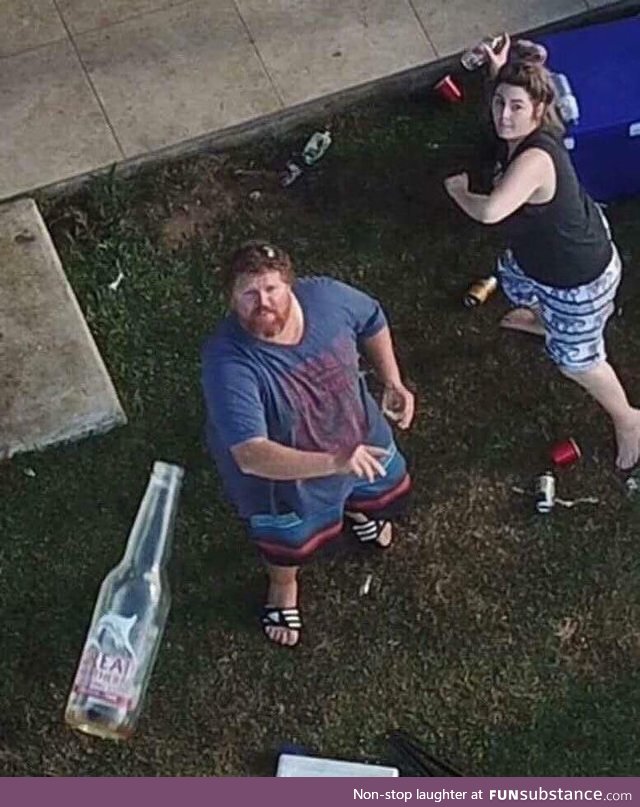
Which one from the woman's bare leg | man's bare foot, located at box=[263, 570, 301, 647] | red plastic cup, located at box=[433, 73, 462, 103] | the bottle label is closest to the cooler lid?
red plastic cup, located at box=[433, 73, 462, 103]

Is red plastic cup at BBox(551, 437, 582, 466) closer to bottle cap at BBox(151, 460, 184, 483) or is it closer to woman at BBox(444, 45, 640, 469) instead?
woman at BBox(444, 45, 640, 469)

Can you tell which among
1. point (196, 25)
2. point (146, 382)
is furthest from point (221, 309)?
point (196, 25)

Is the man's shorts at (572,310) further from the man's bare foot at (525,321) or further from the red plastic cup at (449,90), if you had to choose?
the red plastic cup at (449,90)

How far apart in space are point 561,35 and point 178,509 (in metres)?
2.21

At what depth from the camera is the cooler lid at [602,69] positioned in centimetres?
575

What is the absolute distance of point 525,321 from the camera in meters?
5.94

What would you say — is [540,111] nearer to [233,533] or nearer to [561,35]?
[561,35]

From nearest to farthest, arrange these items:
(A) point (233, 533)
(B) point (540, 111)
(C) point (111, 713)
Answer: (B) point (540, 111) < (C) point (111, 713) < (A) point (233, 533)

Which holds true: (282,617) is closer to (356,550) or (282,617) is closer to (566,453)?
(356,550)

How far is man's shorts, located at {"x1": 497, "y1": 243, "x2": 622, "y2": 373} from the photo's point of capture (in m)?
5.23

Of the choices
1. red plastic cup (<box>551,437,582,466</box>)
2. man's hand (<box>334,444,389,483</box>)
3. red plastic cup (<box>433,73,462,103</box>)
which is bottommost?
red plastic cup (<box>551,437,582,466</box>)

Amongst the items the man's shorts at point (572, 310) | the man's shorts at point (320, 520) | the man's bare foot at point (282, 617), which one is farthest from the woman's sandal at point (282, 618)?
the man's shorts at point (572, 310)

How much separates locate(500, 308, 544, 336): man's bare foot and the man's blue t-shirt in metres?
1.25

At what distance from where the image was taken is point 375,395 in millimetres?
5809
